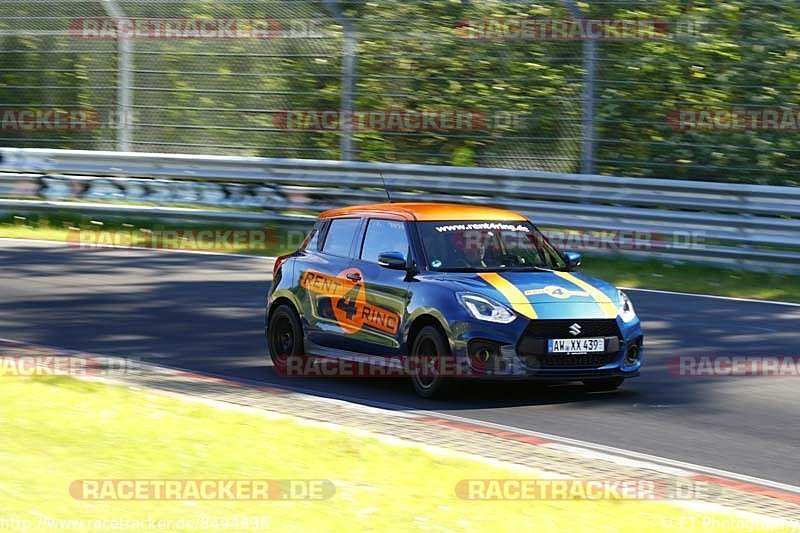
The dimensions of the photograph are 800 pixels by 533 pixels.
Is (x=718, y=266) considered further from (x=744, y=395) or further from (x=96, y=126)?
(x=96, y=126)

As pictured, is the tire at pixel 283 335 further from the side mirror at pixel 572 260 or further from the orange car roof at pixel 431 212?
the side mirror at pixel 572 260

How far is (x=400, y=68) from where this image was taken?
866 inches

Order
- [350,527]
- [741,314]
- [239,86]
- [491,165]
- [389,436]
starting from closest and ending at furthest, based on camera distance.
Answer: [350,527], [389,436], [741,314], [491,165], [239,86]

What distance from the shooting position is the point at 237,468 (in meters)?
7.35

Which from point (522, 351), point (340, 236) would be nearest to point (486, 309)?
point (522, 351)

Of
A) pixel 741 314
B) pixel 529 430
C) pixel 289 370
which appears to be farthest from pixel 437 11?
pixel 529 430

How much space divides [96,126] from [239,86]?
2.74 metres

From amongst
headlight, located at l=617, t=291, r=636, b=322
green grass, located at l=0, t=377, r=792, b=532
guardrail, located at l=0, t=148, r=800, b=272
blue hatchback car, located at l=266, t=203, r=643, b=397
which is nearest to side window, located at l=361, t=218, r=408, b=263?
blue hatchback car, located at l=266, t=203, r=643, b=397

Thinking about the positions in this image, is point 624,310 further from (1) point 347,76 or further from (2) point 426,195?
(1) point 347,76

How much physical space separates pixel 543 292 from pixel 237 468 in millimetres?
3695

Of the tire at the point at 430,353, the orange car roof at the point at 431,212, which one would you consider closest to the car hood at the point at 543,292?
the tire at the point at 430,353

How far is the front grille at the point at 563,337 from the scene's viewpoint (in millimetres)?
10109

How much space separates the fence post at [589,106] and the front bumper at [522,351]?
9.82 m

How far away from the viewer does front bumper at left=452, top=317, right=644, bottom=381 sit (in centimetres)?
1010
